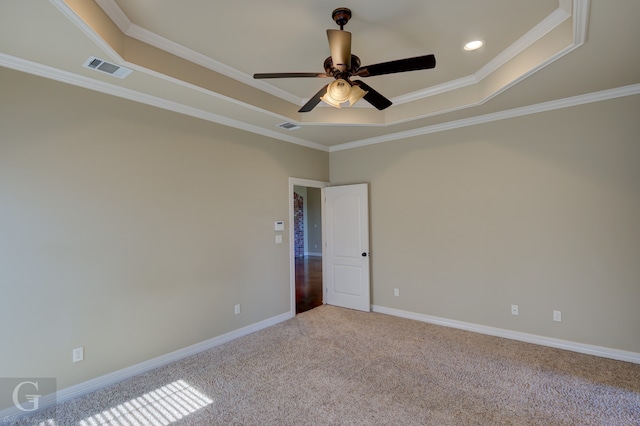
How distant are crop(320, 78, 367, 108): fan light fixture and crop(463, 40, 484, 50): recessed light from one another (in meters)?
1.13

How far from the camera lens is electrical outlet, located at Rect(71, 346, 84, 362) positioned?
2627 mm

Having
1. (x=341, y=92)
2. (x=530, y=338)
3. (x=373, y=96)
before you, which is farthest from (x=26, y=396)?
(x=530, y=338)

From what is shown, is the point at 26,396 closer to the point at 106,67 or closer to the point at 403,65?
the point at 106,67

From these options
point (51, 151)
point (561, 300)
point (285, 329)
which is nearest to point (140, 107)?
point (51, 151)

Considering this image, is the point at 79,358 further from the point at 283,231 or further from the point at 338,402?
the point at 283,231

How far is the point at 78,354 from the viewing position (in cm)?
265

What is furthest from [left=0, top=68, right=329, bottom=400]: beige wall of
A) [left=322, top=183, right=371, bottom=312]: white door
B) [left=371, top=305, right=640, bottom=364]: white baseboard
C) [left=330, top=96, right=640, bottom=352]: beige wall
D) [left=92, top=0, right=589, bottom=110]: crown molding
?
[left=371, top=305, right=640, bottom=364]: white baseboard

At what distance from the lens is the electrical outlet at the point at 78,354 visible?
2627mm

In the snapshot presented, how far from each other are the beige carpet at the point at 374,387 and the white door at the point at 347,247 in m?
1.30

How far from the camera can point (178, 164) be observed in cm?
339

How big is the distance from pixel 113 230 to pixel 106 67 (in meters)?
1.44

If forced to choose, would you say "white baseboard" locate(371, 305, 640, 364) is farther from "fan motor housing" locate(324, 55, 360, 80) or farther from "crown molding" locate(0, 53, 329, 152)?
"fan motor housing" locate(324, 55, 360, 80)

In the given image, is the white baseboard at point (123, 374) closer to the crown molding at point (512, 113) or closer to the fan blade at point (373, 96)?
the fan blade at point (373, 96)

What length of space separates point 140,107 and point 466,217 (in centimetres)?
408
